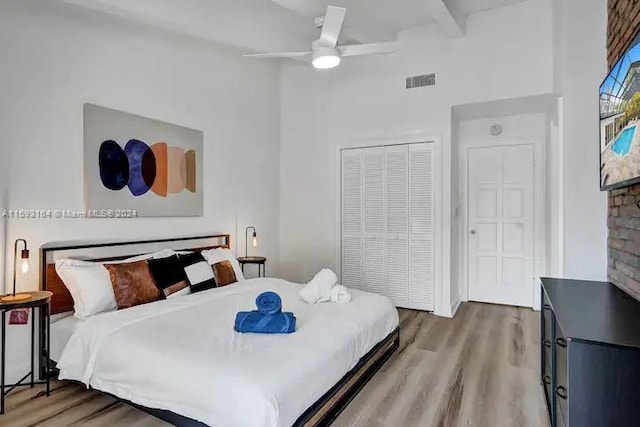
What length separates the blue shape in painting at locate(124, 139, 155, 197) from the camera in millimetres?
3531

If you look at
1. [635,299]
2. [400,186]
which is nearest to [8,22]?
[400,186]

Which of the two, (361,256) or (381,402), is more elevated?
(361,256)

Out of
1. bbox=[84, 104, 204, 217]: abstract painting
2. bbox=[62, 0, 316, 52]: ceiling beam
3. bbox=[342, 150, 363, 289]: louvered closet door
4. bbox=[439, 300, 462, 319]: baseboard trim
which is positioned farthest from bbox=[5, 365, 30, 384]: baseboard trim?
bbox=[439, 300, 462, 319]: baseboard trim

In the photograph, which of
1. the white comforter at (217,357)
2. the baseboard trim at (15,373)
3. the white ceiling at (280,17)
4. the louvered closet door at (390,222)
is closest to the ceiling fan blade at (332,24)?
the white ceiling at (280,17)

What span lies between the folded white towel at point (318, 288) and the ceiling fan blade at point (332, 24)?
6.35 feet

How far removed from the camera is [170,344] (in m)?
2.13

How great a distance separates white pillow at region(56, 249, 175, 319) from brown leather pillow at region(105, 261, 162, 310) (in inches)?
1.7

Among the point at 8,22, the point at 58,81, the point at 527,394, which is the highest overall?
the point at 8,22

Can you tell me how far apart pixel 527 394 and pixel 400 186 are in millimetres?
2772

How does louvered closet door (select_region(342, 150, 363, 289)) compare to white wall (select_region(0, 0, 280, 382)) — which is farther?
louvered closet door (select_region(342, 150, 363, 289))

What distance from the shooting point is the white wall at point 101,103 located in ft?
9.06

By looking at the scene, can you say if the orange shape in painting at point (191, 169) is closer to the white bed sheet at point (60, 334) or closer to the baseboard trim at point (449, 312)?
the white bed sheet at point (60, 334)

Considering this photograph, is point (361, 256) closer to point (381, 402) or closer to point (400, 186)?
point (400, 186)

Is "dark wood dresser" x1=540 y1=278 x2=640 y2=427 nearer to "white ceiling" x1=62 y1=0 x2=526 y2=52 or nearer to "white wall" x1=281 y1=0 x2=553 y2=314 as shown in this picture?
"white wall" x1=281 y1=0 x2=553 y2=314
